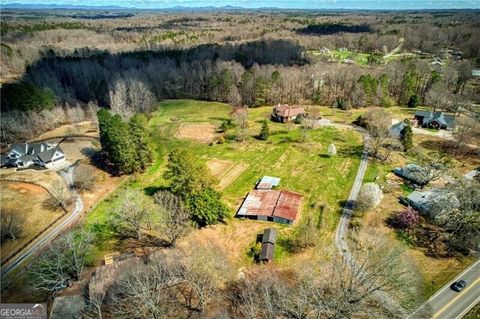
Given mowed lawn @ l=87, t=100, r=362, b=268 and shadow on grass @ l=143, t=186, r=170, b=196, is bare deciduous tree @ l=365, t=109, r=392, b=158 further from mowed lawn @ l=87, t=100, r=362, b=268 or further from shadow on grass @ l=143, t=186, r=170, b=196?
shadow on grass @ l=143, t=186, r=170, b=196

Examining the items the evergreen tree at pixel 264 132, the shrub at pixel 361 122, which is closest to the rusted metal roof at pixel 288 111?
the evergreen tree at pixel 264 132

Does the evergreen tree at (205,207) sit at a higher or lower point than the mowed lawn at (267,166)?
higher

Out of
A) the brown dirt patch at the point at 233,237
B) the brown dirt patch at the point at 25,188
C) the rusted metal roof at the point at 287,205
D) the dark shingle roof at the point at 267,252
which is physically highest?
the rusted metal roof at the point at 287,205

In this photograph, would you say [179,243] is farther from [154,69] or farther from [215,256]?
[154,69]

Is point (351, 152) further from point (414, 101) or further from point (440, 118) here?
point (414, 101)

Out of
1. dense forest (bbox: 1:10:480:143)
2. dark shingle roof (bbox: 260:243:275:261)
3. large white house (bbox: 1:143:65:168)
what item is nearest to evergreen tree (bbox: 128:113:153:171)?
large white house (bbox: 1:143:65:168)

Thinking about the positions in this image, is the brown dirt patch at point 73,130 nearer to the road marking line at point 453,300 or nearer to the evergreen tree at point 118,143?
the evergreen tree at point 118,143

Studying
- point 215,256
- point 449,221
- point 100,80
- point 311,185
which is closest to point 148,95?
point 100,80
